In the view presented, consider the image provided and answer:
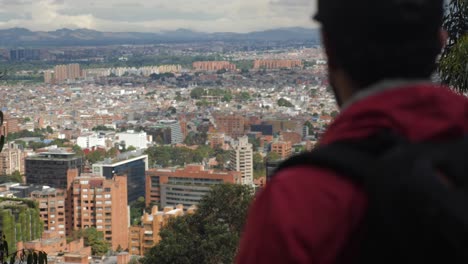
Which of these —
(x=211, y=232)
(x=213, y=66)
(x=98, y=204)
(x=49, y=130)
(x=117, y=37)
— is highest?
(x=211, y=232)

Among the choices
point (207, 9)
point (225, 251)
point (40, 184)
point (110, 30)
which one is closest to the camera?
point (225, 251)

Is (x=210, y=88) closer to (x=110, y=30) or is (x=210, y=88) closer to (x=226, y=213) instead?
(x=110, y=30)

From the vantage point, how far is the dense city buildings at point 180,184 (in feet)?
47.5

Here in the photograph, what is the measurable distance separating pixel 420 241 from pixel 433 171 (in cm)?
3

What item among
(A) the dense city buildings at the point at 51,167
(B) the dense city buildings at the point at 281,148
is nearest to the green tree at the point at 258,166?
(B) the dense city buildings at the point at 281,148

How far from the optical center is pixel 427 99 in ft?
1.40

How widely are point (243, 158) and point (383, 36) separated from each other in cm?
1725

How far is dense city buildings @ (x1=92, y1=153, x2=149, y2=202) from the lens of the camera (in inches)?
710

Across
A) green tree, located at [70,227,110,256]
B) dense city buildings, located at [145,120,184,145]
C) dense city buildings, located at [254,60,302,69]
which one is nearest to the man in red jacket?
green tree, located at [70,227,110,256]

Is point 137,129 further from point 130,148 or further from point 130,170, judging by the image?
point 130,170

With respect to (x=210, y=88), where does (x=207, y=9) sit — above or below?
above

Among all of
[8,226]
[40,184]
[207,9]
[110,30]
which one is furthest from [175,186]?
[110,30]

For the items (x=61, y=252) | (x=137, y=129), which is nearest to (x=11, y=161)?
(x=137, y=129)

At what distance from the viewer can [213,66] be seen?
34062 millimetres
